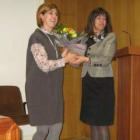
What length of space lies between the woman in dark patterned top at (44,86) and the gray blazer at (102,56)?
28 cm

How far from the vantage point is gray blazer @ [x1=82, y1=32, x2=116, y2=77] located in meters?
2.12

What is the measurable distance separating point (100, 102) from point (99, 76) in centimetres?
23

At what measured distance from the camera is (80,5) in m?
3.80

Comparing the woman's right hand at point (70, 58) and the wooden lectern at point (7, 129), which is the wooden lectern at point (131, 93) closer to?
the woman's right hand at point (70, 58)

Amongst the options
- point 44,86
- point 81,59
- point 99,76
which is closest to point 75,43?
point 81,59

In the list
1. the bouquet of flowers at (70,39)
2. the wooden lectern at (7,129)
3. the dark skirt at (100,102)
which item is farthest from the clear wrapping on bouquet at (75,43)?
the wooden lectern at (7,129)

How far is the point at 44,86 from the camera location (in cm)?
192

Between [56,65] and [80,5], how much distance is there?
2183 mm

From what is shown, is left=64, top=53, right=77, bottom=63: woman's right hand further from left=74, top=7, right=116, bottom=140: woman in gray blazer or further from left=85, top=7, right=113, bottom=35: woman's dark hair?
left=85, top=7, right=113, bottom=35: woman's dark hair

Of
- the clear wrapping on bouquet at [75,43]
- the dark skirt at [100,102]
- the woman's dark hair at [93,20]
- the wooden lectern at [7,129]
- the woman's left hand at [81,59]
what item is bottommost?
the dark skirt at [100,102]

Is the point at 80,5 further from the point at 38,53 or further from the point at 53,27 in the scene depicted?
the point at 38,53

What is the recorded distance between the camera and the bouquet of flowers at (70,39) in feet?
7.01

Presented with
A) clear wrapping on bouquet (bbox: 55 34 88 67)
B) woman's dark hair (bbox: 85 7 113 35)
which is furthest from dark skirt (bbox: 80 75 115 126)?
woman's dark hair (bbox: 85 7 113 35)

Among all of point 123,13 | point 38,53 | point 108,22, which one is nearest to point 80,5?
point 123,13
